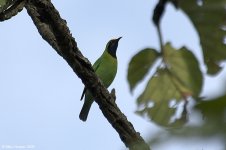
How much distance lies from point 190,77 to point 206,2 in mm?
91

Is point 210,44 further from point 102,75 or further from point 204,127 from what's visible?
point 102,75

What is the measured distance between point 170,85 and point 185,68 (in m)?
0.11

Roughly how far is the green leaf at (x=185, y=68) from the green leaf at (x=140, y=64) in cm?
3

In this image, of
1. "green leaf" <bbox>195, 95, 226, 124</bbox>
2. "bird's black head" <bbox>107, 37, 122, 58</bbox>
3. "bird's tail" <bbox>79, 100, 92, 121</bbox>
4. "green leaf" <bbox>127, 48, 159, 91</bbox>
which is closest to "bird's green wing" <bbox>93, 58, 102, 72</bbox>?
"bird's black head" <bbox>107, 37, 122, 58</bbox>

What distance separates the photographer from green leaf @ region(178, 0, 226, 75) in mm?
411

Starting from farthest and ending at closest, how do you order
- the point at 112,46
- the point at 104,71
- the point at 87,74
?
the point at 112,46, the point at 104,71, the point at 87,74

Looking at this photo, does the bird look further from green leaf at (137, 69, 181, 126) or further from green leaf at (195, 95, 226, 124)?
green leaf at (195, 95, 226, 124)

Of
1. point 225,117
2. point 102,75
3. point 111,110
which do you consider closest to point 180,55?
point 225,117

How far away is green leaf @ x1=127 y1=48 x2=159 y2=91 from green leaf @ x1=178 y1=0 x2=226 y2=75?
0.07 metres

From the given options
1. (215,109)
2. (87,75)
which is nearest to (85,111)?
(87,75)

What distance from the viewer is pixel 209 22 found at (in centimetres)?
47

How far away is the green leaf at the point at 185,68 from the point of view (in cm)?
48

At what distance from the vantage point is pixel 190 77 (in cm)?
48

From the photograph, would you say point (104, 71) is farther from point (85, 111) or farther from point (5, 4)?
point (5, 4)
